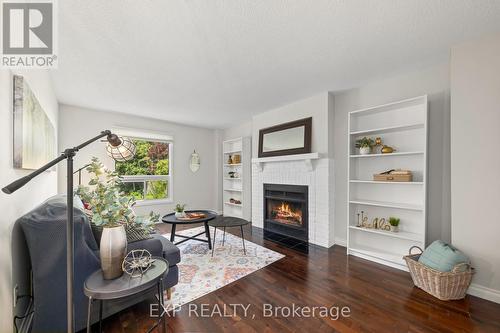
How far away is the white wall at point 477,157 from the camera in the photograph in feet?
6.22

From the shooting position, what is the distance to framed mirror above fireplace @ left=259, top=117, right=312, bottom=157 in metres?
3.50

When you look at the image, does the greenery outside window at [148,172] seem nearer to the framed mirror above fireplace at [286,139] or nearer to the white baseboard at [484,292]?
the framed mirror above fireplace at [286,139]

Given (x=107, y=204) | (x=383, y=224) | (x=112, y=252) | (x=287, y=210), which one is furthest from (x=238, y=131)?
(x=112, y=252)

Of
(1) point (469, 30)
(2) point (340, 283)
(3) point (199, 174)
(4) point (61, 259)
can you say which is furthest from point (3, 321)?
(3) point (199, 174)

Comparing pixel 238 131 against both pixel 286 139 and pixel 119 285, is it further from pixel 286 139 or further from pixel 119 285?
pixel 119 285

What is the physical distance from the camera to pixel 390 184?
2.80 m

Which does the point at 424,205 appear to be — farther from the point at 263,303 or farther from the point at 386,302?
the point at 263,303

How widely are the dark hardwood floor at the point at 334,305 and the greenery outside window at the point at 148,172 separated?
10.4 ft

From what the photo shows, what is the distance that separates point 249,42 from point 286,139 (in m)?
2.07

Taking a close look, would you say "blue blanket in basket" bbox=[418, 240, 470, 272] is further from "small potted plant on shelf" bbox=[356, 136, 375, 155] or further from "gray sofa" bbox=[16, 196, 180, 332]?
"gray sofa" bbox=[16, 196, 180, 332]

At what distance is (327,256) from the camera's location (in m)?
2.89

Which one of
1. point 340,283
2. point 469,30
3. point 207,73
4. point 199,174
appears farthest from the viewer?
point 199,174

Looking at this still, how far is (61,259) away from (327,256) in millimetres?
2846

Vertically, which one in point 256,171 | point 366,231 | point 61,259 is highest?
point 256,171
